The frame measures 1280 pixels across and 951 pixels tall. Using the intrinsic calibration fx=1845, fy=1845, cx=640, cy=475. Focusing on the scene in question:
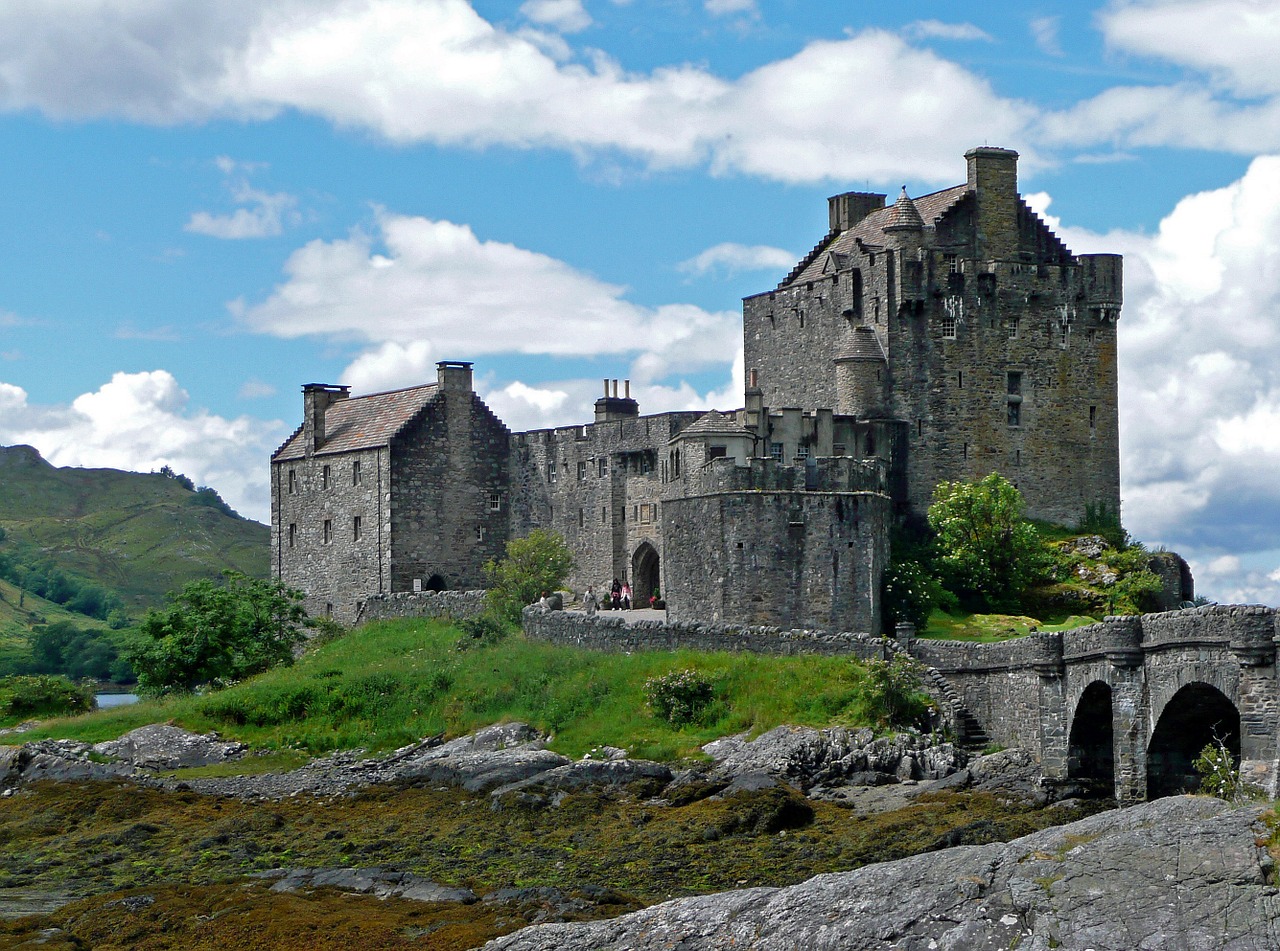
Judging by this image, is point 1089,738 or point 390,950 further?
point 1089,738

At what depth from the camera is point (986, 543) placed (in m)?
54.9

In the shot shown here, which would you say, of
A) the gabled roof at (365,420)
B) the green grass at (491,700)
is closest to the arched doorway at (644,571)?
the green grass at (491,700)

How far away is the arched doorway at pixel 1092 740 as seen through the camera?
3709cm

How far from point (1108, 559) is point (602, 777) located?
77.1 ft

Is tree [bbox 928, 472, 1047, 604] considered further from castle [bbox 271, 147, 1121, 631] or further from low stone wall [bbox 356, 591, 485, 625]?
low stone wall [bbox 356, 591, 485, 625]

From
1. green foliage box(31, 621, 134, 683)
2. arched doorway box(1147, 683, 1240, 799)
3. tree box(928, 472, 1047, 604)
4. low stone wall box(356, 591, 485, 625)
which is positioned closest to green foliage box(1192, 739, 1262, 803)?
arched doorway box(1147, 683, 1240, 799)

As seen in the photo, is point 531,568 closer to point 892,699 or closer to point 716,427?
point 716,427

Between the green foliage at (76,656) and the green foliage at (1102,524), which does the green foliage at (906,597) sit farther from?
the green foliage at (76,656)

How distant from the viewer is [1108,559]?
56.5 metres

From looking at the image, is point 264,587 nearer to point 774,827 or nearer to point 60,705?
point 60,705

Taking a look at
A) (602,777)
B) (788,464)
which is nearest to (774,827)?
(602,777)

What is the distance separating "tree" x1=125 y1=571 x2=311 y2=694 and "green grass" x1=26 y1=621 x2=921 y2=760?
7.21ft

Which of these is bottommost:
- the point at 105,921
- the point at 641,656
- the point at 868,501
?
the point at 105,921

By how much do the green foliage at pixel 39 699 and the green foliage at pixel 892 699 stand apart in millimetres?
26782
